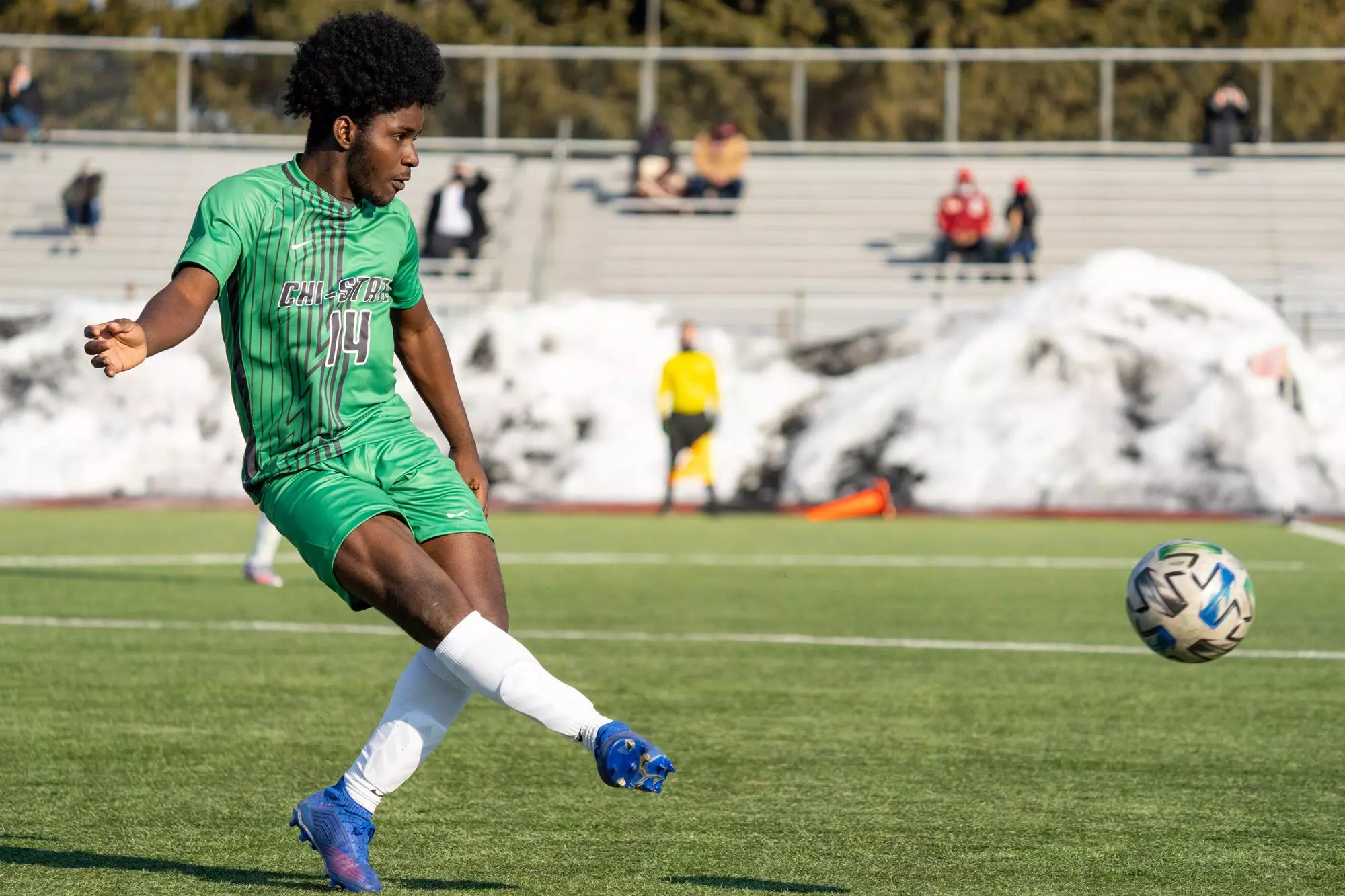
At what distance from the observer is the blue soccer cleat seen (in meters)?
4.81

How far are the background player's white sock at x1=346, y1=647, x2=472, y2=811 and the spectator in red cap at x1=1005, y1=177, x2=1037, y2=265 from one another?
2244 centimetres

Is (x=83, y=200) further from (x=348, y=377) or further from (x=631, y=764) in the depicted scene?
(x=631, y=764)

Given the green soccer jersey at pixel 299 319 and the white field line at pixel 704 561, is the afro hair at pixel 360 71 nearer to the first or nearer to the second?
the green soccer jersey at pixel 299 319

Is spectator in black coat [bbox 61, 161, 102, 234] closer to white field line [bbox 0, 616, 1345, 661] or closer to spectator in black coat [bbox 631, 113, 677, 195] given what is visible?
spectator in black coat [bbox 631, 113, 677, 195]

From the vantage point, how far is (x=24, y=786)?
6215mm

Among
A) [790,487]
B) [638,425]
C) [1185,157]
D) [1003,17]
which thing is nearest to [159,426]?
Answer: [638,425]

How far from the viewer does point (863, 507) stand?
826 inches

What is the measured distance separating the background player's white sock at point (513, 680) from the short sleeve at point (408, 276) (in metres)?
1.02

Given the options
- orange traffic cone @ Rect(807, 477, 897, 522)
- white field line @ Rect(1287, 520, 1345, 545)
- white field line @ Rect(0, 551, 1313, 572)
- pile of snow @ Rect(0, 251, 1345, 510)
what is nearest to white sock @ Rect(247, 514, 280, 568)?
white field line @ Rect(0, 551, 1313, 572)

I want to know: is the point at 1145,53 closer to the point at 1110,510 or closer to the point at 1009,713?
the point at 1110,510

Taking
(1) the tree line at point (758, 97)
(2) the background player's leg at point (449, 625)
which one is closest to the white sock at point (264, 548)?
(2) the background player's leg at point (449, 625)

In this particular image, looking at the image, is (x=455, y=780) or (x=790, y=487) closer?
(x=455, y=780)

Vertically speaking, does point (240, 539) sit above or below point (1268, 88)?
below

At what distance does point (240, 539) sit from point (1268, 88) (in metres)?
18.2
